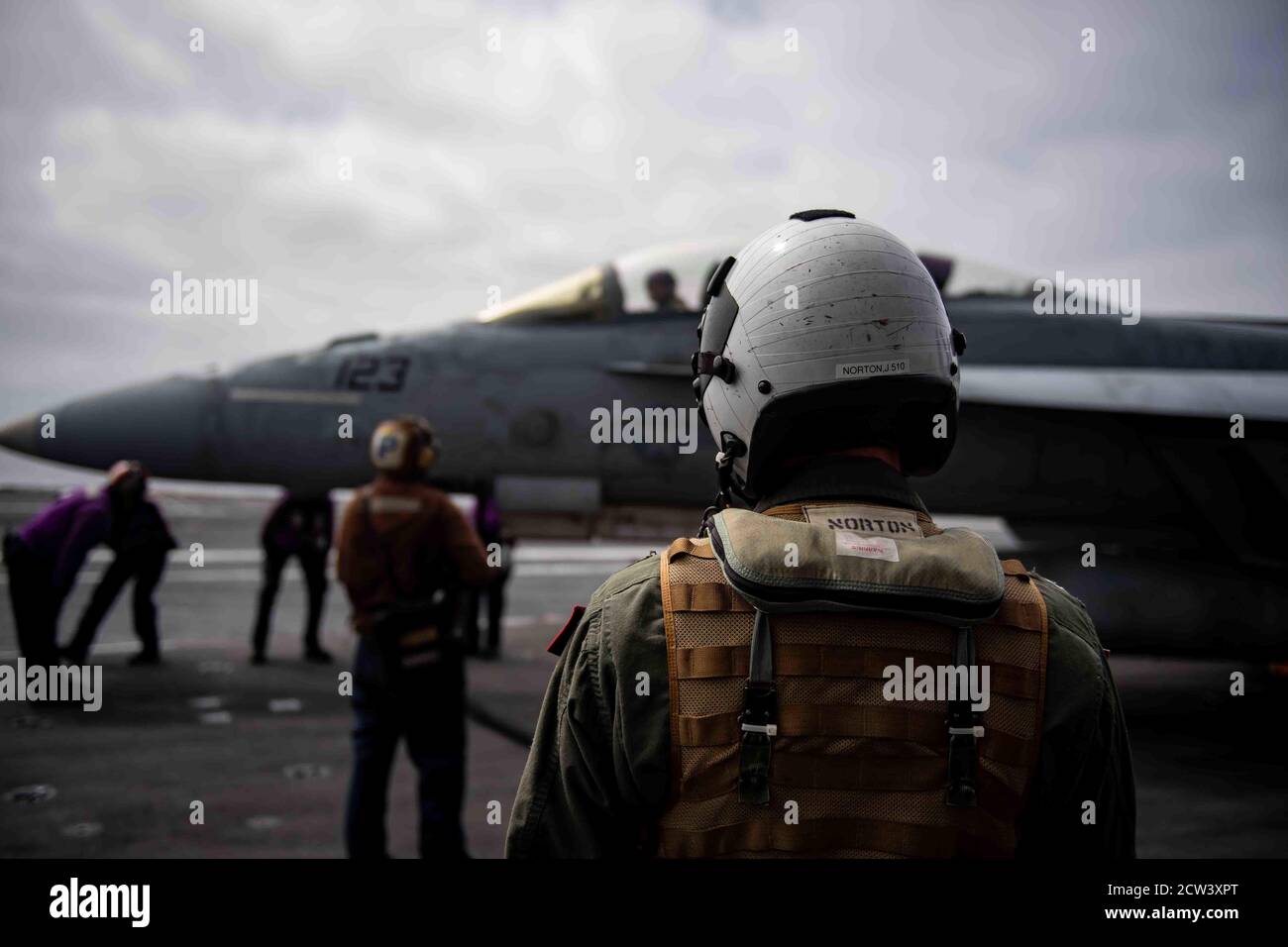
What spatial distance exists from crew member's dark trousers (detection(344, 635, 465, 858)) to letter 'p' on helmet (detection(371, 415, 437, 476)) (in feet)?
2.41

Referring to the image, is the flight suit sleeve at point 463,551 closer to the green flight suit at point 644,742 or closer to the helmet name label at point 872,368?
the green flight suit at point 644,742

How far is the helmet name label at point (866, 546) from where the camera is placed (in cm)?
123

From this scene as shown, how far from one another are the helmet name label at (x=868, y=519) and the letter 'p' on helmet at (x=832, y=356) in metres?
0.14

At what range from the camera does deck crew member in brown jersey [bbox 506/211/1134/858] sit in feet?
3.98

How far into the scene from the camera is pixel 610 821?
133 cm

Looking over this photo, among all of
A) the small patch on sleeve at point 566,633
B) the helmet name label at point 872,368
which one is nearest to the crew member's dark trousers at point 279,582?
the small patch on sleeve at point 566,633

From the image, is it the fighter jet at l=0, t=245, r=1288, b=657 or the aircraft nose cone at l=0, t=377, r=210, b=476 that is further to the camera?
the aircraft nose cone at l=0, t=377, r=210, b=476

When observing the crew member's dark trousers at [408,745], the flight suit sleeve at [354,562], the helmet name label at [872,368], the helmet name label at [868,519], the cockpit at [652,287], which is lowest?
the crew member's dark trousers at [408,745]

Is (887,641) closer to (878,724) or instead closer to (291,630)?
(878,724)

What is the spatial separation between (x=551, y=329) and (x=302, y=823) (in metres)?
3.54

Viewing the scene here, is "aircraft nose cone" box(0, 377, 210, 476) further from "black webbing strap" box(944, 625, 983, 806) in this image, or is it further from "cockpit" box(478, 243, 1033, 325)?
"black webbing strap" box(944, 625, 983, 806)

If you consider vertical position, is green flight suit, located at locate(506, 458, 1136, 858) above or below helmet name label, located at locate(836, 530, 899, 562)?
below

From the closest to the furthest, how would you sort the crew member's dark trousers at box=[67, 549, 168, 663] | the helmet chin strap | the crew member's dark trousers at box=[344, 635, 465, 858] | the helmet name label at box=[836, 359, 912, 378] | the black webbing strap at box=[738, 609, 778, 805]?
the black webbing strap at box=[738, 609, 778, 805] < the helmet name label at box=[836, 359, 912, 378] < the helmet chin strap < the crew member's dark trousers at box=[344, 635, 465, 858] < the crew member's dark trousers at box=[67, 549, 168, 663]

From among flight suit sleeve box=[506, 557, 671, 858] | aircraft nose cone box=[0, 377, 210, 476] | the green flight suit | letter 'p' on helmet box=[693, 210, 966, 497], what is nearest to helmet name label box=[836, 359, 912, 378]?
letter 'p' on helmet box=[693, 210, 966, 497]
